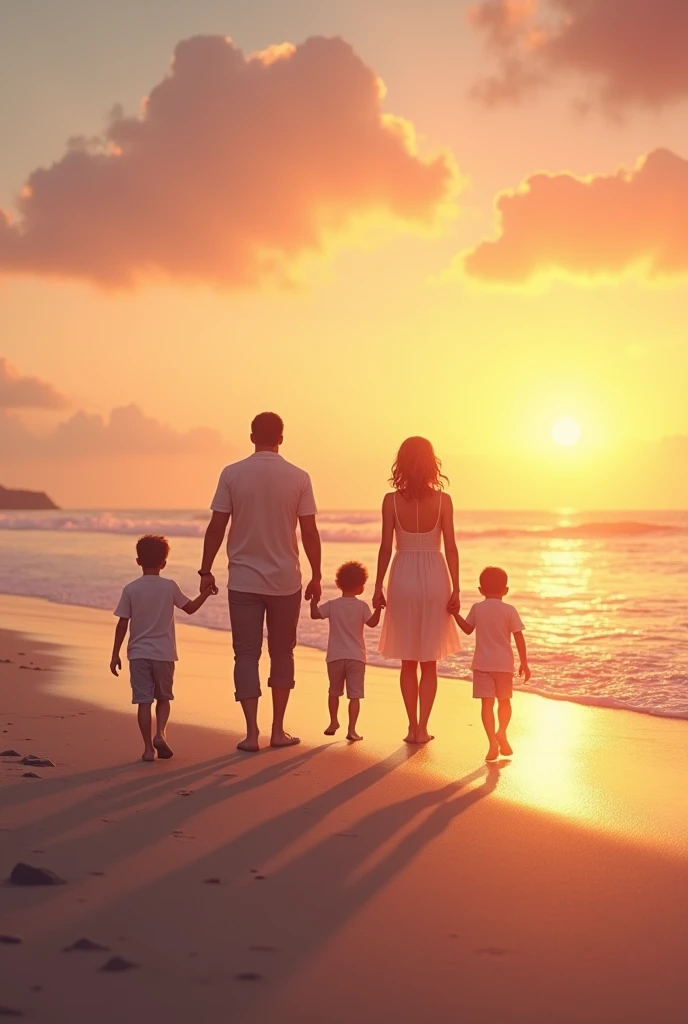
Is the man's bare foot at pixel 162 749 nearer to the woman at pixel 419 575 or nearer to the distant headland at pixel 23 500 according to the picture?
the woman at pixel 419 575

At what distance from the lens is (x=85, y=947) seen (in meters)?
3.09

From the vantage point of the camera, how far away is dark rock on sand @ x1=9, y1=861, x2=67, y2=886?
11.9 ft

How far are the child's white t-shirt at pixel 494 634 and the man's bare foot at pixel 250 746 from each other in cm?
152

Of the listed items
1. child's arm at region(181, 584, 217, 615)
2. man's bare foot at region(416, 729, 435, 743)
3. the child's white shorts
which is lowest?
man's bare foot at region(416, 729, 435, 743)

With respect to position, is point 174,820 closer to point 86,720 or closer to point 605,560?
point 86,720

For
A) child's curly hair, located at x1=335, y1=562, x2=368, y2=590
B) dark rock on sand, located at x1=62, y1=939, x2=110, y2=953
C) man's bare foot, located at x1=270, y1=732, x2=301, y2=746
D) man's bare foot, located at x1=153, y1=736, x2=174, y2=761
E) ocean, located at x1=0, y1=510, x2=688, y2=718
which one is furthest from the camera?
ocean, located at x1=0, y1=510, x2=688, y2=718

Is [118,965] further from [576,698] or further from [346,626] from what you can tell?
[576,698]

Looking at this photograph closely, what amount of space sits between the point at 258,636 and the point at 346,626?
0.81m

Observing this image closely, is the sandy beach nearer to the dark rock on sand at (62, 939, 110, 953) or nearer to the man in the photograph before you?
the dark rock on sand at (62, 939, 110, 953)

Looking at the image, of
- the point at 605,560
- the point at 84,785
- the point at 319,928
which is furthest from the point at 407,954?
the point at 605,560

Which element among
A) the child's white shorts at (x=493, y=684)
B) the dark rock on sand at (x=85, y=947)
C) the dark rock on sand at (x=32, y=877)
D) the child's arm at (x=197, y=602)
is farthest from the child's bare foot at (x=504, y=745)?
the dark rock on sand at (x=85, y=947)

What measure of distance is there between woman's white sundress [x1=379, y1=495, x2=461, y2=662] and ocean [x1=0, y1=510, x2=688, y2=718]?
250 centimetres

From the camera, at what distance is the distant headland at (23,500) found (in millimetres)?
143250

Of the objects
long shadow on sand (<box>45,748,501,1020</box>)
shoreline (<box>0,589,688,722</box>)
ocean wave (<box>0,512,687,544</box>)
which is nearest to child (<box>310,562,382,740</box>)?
long shadow on sand (<box>45,748,501,1020</box>)
